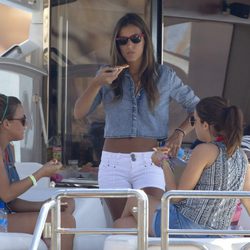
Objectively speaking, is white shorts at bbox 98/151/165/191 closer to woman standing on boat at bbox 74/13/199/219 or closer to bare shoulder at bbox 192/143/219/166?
woman standing on boat at bbox 74/13/199/219

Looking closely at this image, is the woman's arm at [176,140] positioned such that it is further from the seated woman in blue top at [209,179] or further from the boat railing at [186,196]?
the boat railing at [186,196]

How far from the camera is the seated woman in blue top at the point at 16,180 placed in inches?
170

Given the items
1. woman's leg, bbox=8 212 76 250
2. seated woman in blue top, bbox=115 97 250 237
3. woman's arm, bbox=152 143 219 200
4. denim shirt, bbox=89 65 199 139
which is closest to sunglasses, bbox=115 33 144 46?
denim shirt, bbox=89 65 199 139

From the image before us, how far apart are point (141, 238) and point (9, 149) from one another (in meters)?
1.33

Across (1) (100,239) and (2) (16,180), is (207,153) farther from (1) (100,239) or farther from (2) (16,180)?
(2) (16,180)

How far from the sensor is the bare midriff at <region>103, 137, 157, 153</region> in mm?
4418

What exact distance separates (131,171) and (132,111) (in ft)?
1.06

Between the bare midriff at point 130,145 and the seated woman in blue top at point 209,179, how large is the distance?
23 cm

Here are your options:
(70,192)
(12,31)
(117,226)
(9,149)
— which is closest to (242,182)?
(117,226)

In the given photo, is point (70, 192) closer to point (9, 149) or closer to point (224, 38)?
point (9, 149)

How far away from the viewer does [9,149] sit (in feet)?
15.2

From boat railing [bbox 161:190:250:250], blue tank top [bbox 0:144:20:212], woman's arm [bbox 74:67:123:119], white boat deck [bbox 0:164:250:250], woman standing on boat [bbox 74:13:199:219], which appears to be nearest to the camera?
boat railing [bbox 161:190:250:250]

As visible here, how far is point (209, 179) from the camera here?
411 cm

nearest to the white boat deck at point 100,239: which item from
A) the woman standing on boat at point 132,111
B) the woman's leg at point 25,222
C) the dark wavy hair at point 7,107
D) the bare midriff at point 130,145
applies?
the woman's leg at point 25,222
